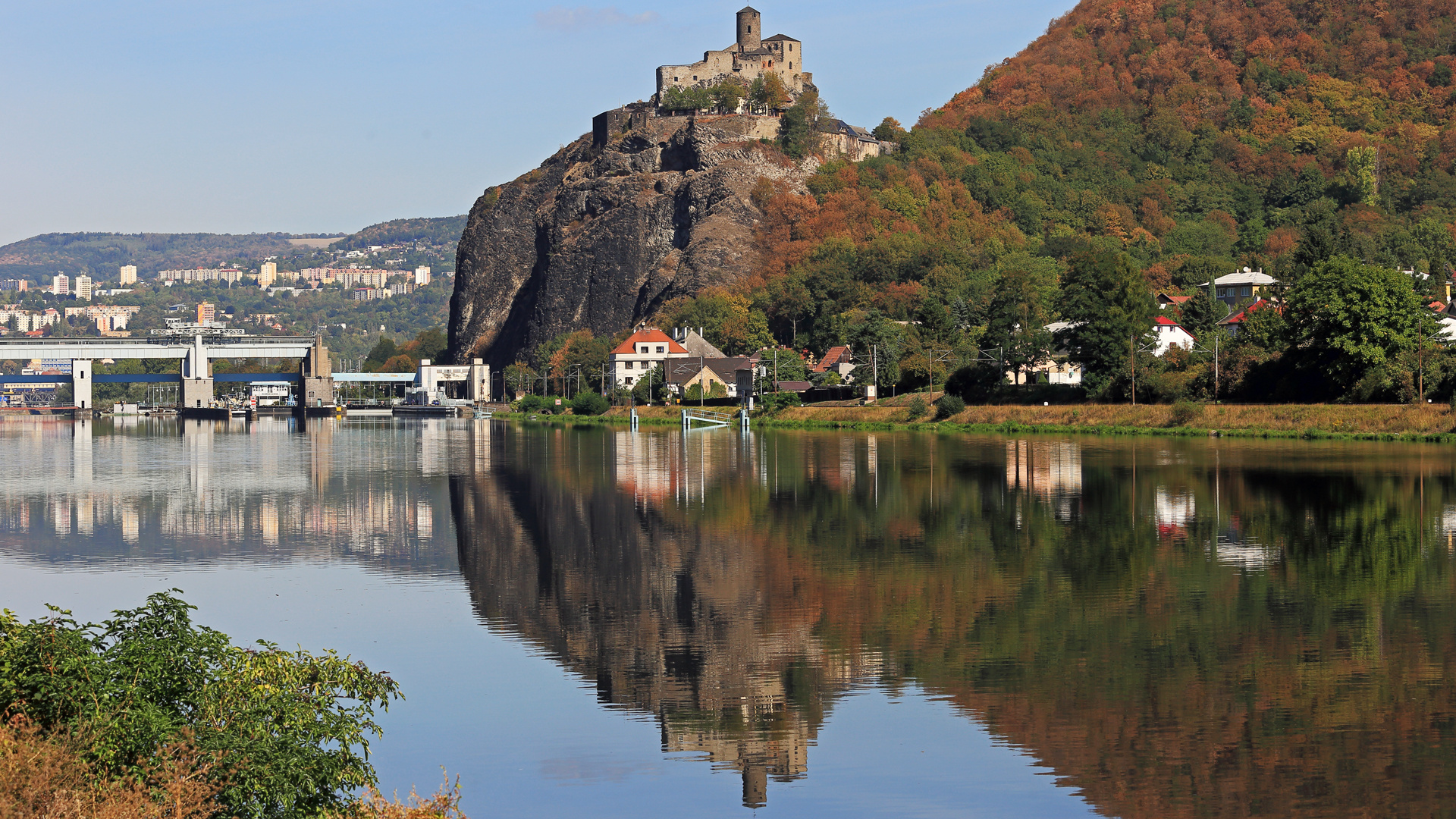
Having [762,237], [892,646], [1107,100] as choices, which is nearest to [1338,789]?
[892,646]

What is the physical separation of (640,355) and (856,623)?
10348 centimetres

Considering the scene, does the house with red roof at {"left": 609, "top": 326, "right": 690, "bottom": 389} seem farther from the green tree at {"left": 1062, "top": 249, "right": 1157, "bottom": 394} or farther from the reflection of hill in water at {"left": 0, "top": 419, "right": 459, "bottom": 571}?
the reflection of hill in water at {"left": 0, "top": 419, "right": 459, "bottom": 571}

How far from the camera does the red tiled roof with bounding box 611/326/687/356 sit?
120m

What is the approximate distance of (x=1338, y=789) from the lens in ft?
36.3

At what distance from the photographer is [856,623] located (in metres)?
17.9

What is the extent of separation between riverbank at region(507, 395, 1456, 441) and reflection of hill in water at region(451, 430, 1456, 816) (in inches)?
795

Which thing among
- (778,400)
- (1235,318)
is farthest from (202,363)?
(1235,318)

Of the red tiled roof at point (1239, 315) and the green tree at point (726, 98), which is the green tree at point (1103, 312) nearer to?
the red tiled roof at point (1239, 315)

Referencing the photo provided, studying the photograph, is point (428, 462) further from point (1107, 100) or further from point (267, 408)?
point (1107, 100)

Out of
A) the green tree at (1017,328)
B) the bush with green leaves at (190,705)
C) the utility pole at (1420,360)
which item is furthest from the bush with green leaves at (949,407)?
the bush with green leaves at (190,705)

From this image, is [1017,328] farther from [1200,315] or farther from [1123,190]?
[1123,190]

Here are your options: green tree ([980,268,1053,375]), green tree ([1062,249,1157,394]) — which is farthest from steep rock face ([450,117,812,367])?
green tree ([1062,249,1157,394])

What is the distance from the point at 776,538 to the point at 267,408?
505 ft

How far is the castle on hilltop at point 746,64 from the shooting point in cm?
15688
